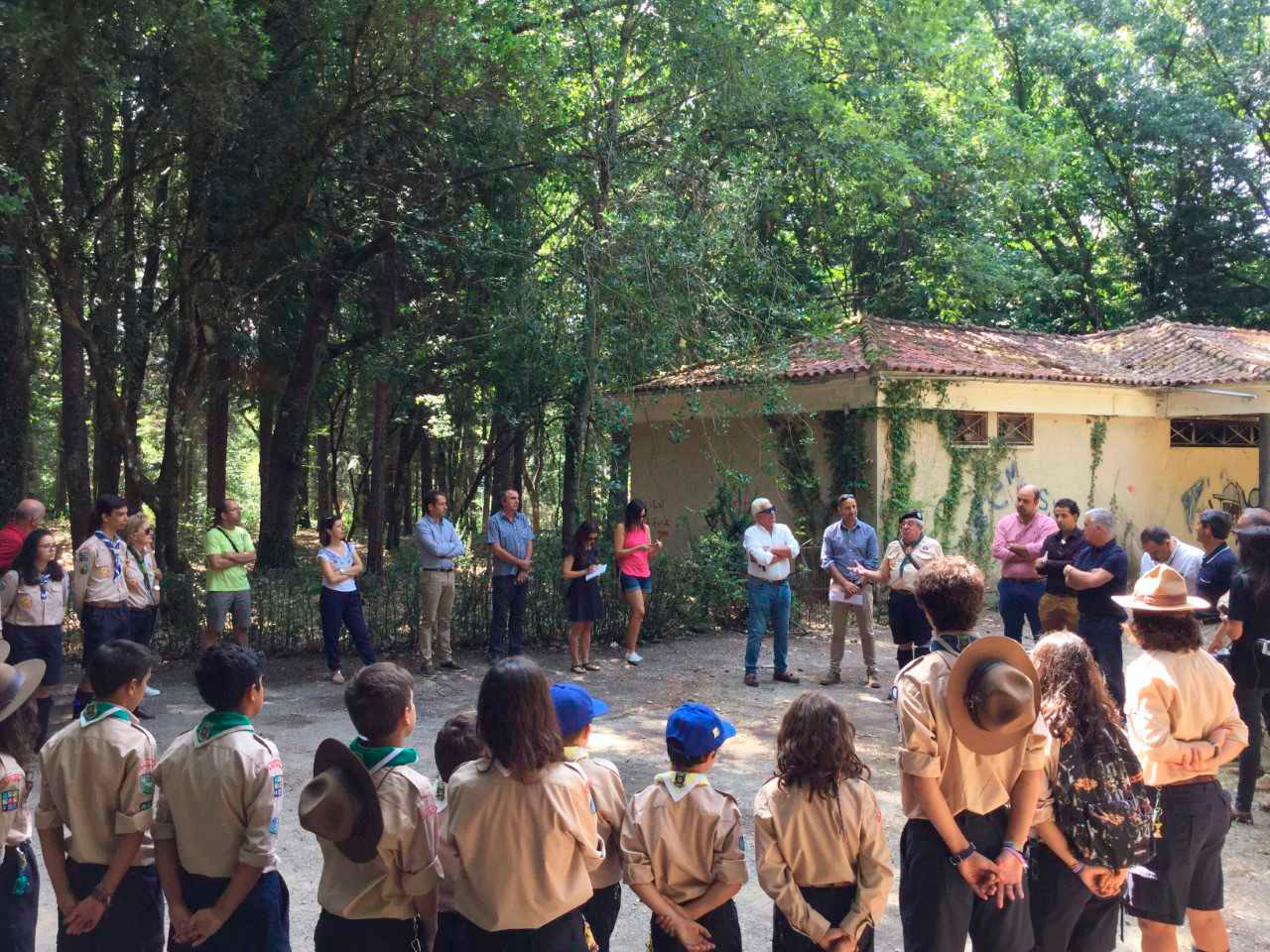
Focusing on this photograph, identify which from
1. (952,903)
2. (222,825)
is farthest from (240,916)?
(952,903)

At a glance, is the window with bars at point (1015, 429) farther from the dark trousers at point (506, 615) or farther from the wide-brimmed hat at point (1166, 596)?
the wide-brimmed hat at point (1166, 596)

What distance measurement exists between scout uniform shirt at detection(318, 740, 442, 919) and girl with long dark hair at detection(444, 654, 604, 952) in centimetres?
12

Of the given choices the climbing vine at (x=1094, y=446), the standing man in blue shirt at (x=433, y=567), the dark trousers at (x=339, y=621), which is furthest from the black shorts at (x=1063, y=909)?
the climbing vine at (x=1094, y=446)

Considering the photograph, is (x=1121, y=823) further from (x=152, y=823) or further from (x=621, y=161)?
(x=621, y=161)

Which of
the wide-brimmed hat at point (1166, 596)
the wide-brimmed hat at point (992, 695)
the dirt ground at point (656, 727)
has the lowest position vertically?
the dirt ground at point (656, 727)

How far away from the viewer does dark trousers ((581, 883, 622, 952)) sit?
3.48 metres

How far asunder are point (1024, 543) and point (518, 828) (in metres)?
7.44

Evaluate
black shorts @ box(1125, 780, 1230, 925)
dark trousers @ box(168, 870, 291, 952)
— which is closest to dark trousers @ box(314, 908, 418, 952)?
dark trousers @ box(168, 870, 291, 952)

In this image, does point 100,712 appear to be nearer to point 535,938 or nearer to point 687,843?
point 535,938

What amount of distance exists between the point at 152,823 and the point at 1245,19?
94.3 feet

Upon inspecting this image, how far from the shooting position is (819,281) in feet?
63.6

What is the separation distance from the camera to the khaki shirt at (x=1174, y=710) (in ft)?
13.6

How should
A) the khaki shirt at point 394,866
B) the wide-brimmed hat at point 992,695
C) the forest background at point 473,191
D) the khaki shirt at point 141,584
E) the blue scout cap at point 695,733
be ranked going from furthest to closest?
the forest background at point 473,191 → the khaki shirt at point 141,584 → the blue scout cap at point 695,733 → the wide-brimmed hat at point 992,695 → the khaki shirt at point 394,866

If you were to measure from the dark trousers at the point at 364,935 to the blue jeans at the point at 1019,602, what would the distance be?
7.34 m
